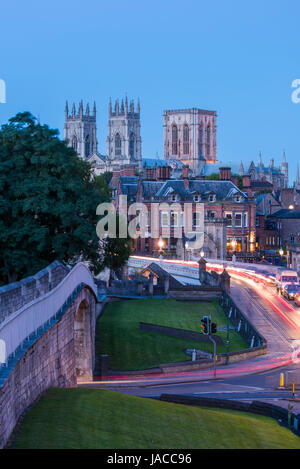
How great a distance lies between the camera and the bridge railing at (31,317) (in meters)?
20.2

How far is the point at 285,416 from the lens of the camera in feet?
98.8

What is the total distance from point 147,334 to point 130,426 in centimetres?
2932

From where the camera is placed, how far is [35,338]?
77.8 ft

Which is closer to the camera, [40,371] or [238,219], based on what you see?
[40,371]

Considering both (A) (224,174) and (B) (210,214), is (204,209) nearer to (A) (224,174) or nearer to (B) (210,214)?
(B) (210,214)

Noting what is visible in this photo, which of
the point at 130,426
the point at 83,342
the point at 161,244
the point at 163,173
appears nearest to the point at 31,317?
the point at 130,426

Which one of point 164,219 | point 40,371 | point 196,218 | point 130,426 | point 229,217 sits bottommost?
point 130,426

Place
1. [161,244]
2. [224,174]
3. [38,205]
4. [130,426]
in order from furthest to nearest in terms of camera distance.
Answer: [224,174] → [161,244] → [38,205] → [130,426]

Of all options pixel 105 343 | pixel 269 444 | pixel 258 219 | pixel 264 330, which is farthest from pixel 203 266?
pixel 269 444

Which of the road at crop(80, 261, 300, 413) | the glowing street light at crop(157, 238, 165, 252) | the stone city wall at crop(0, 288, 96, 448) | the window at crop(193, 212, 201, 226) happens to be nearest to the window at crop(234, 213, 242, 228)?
the window at crop(193, 212, 201, 226)

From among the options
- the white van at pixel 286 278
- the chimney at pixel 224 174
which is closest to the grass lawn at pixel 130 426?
the white van at pixel 286 278

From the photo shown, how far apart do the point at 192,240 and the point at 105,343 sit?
2241 inches

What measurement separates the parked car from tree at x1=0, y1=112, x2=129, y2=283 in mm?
22817
